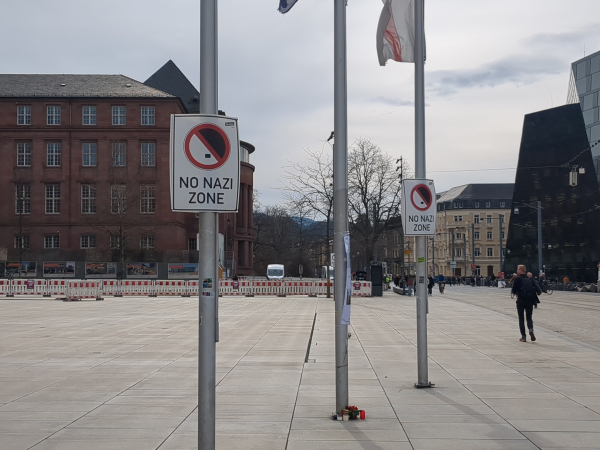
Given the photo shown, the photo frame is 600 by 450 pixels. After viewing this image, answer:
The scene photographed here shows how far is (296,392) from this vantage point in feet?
33.0

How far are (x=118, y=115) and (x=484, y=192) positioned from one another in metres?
86.5

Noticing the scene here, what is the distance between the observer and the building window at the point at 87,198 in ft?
233

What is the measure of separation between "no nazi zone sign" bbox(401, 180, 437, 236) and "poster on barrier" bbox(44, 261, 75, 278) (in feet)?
179

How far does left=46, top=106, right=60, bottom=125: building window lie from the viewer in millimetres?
71125

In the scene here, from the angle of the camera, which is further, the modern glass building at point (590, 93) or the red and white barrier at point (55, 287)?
the modern glass building at point (590, 93)

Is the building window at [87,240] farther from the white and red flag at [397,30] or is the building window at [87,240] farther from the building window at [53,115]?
the white and red flag at [397,30]

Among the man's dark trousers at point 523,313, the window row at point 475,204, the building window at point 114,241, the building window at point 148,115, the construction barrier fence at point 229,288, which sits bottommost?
the construction barrier fence at point 229,288

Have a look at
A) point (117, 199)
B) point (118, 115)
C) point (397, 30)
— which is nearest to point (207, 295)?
point (397, 30)

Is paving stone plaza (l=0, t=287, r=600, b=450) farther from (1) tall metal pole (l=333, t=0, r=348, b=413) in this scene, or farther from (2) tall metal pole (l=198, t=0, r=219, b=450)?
(2) tall metal pole (l=198, t=0, r=219, b=450)

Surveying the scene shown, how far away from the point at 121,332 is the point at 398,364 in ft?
30.8

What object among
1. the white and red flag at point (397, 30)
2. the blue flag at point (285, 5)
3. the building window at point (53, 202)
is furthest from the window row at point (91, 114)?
the blue flag at point (285, 5)

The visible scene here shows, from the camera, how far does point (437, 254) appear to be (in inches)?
5448

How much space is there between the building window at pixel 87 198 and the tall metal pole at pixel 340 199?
65.7 m

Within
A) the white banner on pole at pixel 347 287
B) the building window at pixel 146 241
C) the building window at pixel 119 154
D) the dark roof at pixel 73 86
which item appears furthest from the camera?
the dark roof at pixel 73 86
